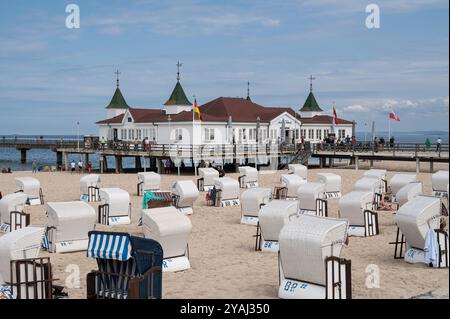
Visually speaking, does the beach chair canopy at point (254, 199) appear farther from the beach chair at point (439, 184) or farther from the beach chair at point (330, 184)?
the beach chair at point (439, 184)

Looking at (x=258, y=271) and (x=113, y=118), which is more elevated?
(x=113, y=118)

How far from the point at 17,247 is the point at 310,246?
5.20 m

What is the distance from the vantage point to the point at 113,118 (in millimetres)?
50594

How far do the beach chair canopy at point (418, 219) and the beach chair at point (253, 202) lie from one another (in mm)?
5975

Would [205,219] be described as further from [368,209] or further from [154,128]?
[154,128]

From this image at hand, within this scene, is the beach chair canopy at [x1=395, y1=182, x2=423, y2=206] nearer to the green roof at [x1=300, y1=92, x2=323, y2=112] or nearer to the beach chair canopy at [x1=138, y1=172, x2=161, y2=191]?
the beach chair canopy at [x1=138, y1=172, x2=161, y2=191]

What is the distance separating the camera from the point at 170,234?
43.9 feet

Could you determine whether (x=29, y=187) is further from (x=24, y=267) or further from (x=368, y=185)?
(x=24, y=267)

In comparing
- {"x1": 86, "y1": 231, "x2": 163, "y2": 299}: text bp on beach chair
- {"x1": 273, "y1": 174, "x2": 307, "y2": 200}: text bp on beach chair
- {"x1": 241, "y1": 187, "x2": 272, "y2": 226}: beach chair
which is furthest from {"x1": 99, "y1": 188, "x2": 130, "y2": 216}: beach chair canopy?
{"x1": 86, "y1": 231, "x2": 163, "y2": 299}: text bp on beach chair

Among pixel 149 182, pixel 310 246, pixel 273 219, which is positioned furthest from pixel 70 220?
pixel 149 182

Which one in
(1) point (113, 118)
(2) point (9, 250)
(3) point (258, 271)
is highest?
(1) point (113, 118)
